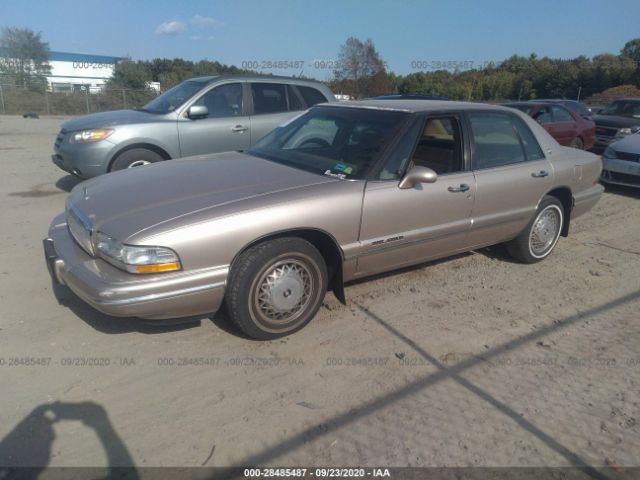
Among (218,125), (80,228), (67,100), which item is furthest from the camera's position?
(67,100)

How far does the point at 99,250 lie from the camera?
297 centimetres

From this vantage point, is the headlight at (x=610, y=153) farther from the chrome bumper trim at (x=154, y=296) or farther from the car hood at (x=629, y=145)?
the chrome bumper trim at (x=154, y=296)

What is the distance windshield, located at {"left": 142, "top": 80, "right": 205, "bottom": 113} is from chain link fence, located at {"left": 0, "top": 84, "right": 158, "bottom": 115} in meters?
22.5

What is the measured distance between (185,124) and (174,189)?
12.1 feet

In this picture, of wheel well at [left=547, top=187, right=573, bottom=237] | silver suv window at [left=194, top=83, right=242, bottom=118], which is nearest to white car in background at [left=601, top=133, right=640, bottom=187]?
wheel well at [left=547, top=187, right=573, bottom=237]

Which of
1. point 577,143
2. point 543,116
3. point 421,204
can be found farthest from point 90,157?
point 577,143

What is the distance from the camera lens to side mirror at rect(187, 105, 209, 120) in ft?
21.5

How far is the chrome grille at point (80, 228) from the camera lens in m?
3.07

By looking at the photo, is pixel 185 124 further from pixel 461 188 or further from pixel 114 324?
pixel 461 188

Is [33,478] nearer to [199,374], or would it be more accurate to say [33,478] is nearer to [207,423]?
[207,423]

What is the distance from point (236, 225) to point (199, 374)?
97 centimetres

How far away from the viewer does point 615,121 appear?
12234mm

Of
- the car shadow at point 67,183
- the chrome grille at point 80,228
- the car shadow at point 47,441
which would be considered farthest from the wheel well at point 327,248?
the car shadow at point 67,183

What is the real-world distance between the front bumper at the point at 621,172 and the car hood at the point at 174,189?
7.32m
